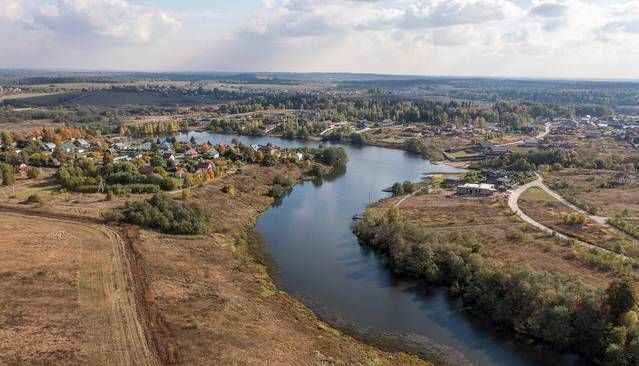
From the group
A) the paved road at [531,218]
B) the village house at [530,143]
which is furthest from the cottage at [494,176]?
the village house at [530,143]

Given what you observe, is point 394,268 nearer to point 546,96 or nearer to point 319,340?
point 319,340

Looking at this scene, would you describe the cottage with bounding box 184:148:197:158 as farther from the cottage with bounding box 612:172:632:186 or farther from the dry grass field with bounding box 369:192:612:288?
the cottage with bounding box 612:172:632:186

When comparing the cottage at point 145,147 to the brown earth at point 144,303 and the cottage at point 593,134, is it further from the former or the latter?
the cottage at point 593,134

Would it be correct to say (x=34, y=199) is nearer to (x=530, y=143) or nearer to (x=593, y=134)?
(x=530, y=143)

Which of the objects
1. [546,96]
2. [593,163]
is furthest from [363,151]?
[546,96]

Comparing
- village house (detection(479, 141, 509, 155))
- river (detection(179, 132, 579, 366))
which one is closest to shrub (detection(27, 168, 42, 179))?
river (detection(179, 132, 579, 366))
